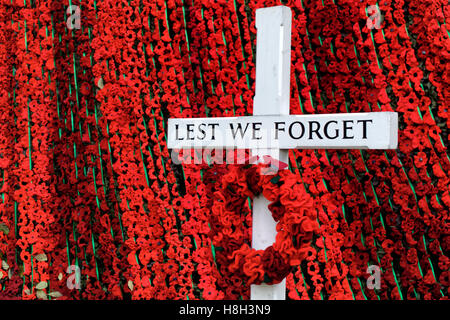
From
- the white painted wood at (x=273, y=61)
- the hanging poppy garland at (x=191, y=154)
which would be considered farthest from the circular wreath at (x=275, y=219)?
the hanging poppy garland at (x=191, y=154)

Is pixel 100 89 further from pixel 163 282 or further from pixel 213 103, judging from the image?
pixel 163 282

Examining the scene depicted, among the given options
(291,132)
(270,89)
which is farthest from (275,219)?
(270,89)

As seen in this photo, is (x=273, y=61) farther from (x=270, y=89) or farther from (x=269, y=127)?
(x=269, y=127)

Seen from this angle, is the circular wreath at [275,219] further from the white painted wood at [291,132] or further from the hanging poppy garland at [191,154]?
the hanging poppy garland at [191,154]

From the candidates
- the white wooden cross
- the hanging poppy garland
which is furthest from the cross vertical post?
the hanging poppy garland

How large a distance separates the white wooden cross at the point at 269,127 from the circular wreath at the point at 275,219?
0.17 ft

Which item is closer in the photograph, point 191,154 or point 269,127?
point 269,127

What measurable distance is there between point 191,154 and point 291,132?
39.2 inches

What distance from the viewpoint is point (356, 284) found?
2.37 metres

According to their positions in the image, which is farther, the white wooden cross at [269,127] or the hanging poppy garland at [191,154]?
the hanging poppy garland at [191,154]

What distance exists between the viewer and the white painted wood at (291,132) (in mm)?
1592

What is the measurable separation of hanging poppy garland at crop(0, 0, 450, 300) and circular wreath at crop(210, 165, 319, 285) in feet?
2.05

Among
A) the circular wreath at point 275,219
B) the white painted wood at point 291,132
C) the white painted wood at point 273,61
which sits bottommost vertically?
the circular wreath at point 275,219

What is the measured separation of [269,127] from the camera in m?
1.73
